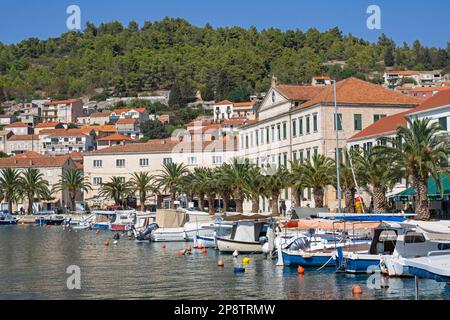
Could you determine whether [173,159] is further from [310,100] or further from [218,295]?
[218,295]

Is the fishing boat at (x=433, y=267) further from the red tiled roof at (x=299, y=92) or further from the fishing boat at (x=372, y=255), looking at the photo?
the red tiled roof at (x=299, y=92)

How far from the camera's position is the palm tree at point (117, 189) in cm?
11350

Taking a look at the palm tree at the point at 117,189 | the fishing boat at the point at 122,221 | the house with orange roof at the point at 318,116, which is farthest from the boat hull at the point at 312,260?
the palm tree at the point at 117,189

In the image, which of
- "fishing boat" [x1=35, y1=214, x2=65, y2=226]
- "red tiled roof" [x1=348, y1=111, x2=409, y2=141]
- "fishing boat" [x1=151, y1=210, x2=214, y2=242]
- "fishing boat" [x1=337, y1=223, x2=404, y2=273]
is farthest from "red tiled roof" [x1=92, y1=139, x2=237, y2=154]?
"fishing boat" [x1=337, y1=223, x2=404, y2=273]

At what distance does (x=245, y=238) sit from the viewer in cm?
5019

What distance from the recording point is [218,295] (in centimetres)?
3047

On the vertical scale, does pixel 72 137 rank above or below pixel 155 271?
above

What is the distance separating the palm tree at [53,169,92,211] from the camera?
117750mm

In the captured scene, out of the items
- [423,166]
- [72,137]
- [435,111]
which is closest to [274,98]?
[435,111]

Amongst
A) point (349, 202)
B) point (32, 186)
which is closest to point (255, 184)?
point (349, 202)

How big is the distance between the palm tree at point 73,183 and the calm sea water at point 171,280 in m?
65.1

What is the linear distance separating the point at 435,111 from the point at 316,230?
18.5 meters

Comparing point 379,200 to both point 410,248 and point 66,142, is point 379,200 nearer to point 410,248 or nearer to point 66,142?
point 410,248

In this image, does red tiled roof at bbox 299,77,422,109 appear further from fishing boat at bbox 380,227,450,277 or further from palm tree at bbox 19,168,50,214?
palm tree at bbox 19,168,50,214
